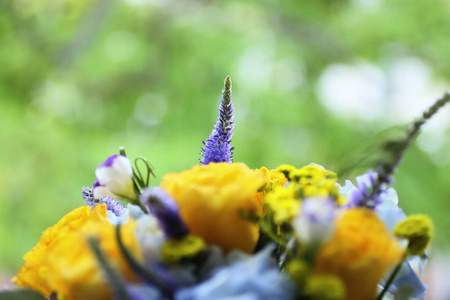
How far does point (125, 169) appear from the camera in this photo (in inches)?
10.7

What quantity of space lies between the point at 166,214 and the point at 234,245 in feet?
0.14

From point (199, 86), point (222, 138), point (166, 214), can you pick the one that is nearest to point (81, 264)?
point (166, 214)

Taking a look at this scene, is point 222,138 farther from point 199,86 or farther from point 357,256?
point 199,86

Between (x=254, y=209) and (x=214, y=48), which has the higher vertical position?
(x=214, y=48)

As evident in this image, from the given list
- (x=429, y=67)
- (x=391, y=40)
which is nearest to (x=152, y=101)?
(x=391, y=40)

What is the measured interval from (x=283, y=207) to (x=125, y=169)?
0.34 ft

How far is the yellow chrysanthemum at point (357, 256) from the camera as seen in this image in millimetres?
201

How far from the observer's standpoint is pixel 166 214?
0.21 metres

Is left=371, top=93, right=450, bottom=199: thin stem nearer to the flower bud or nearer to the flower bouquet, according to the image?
the flower bouquet

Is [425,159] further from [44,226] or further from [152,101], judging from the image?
[44,226]

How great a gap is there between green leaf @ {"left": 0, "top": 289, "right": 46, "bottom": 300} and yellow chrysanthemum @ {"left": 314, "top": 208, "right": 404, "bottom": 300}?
0.51 feet

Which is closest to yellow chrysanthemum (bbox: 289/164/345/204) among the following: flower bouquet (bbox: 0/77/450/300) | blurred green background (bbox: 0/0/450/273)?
flower bouquet (bbox: 0/77/450/300)

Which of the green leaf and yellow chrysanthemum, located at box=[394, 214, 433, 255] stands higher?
the green leaf

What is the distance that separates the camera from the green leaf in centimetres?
24
